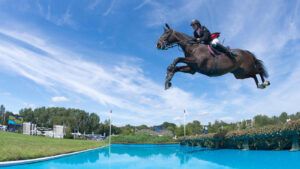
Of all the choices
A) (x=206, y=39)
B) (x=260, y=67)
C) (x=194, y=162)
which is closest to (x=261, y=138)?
(x=194, y=162)

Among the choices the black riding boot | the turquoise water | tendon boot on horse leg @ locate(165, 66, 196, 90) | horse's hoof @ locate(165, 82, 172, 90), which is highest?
the black riding boot

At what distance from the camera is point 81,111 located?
8050cm

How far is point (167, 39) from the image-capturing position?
6.58 metres

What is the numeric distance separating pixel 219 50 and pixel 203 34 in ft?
1.55

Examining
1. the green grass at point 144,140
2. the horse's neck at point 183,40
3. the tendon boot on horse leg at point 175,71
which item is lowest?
the green grass at point 144,140

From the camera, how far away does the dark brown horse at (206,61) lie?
611 cm

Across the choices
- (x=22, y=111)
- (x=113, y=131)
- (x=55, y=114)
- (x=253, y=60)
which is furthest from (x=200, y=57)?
(x=22, y=111)

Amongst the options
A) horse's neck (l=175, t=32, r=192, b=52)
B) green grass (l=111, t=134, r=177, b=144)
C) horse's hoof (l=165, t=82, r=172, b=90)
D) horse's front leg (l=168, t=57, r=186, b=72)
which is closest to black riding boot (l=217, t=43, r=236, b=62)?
horse's neck (l=175, t=32, r=192, b=52)

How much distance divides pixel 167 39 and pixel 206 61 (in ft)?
3.30

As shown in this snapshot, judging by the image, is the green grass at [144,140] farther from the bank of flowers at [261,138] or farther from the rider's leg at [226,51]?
the rider's leg at [226,51]

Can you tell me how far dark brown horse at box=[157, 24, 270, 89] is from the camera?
6109 millimetres

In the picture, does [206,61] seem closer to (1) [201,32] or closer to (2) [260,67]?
(1) [201,32]

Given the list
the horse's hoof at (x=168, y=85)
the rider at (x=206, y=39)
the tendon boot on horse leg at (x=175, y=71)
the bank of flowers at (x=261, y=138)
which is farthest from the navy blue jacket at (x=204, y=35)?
the bank of flowers at (x=261, y=138)

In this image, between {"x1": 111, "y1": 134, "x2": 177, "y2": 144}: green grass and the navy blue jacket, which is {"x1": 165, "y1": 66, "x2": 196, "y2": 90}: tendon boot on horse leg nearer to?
the navy blue jacket
